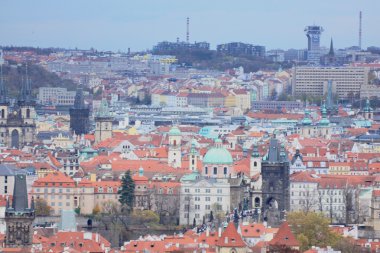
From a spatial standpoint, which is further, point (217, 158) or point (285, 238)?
point (217, 158)

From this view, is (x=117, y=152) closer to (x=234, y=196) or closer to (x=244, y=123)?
(x=234, y=196)

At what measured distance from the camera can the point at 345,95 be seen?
6083 inches

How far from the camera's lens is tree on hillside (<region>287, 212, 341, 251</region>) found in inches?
2103

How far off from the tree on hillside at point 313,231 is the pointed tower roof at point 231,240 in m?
1.55

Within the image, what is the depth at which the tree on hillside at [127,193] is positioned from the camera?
69750 mm

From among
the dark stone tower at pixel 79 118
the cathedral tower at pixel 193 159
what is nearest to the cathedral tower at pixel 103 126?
the dark stone tower at pixel 79 118

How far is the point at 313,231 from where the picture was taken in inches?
2168

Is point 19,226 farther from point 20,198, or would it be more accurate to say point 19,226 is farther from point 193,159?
point 193,159

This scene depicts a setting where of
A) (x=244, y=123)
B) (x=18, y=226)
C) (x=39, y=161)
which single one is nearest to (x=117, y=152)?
(x=39, y=161)

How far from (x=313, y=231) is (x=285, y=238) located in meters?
3.29

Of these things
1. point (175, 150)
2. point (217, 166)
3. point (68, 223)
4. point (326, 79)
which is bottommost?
point (326, 79)

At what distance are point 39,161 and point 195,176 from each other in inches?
367

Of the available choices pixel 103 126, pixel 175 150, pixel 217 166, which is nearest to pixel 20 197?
pixel 217 166

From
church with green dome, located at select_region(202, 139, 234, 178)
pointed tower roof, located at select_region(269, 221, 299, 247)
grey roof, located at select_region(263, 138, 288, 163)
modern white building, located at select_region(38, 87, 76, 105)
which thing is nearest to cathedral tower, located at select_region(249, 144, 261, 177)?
church with green dome, located at select_region(202, 139, 234, 178)
